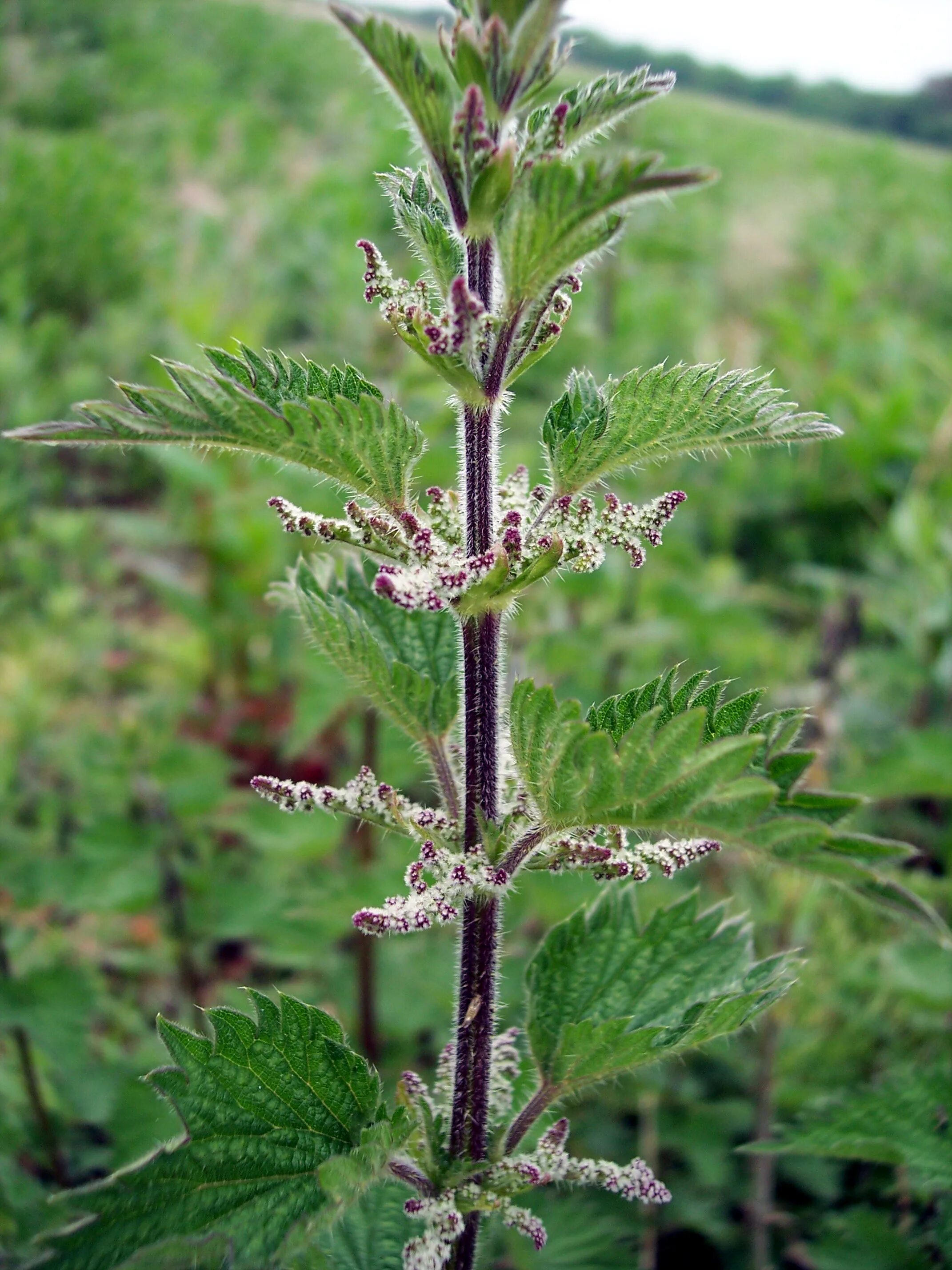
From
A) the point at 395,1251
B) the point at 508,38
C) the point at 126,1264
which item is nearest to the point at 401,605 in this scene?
the point at 508,38

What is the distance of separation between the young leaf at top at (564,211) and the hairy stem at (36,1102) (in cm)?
168

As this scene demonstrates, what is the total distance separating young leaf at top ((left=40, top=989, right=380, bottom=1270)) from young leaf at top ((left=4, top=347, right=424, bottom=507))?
55 cm

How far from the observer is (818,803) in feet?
2.66

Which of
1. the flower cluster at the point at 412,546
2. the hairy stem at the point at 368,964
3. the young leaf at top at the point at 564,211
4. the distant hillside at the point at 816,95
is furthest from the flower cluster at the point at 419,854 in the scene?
the distant hillside at the point at 816,95

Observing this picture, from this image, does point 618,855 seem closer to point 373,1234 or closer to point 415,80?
point 373,1234

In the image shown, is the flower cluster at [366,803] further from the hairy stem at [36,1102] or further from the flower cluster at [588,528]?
the hairy stem at [36,1102]

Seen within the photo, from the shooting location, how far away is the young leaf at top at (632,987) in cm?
92

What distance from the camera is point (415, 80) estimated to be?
0.77 m

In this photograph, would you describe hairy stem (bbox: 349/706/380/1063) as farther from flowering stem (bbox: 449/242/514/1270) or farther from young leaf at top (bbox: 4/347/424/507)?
young leaf at top (bbox: 4/347/424/507)

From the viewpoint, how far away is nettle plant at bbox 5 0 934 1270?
2.56 feet

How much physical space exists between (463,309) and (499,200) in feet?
0.36

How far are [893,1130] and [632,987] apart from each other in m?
0.53

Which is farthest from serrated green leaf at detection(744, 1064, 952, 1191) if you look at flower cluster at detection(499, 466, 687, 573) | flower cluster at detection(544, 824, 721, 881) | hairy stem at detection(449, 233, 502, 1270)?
flower cluster at detection(499, 466, 687, 573)

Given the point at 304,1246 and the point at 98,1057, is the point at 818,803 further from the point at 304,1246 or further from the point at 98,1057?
the point at 98,1057
